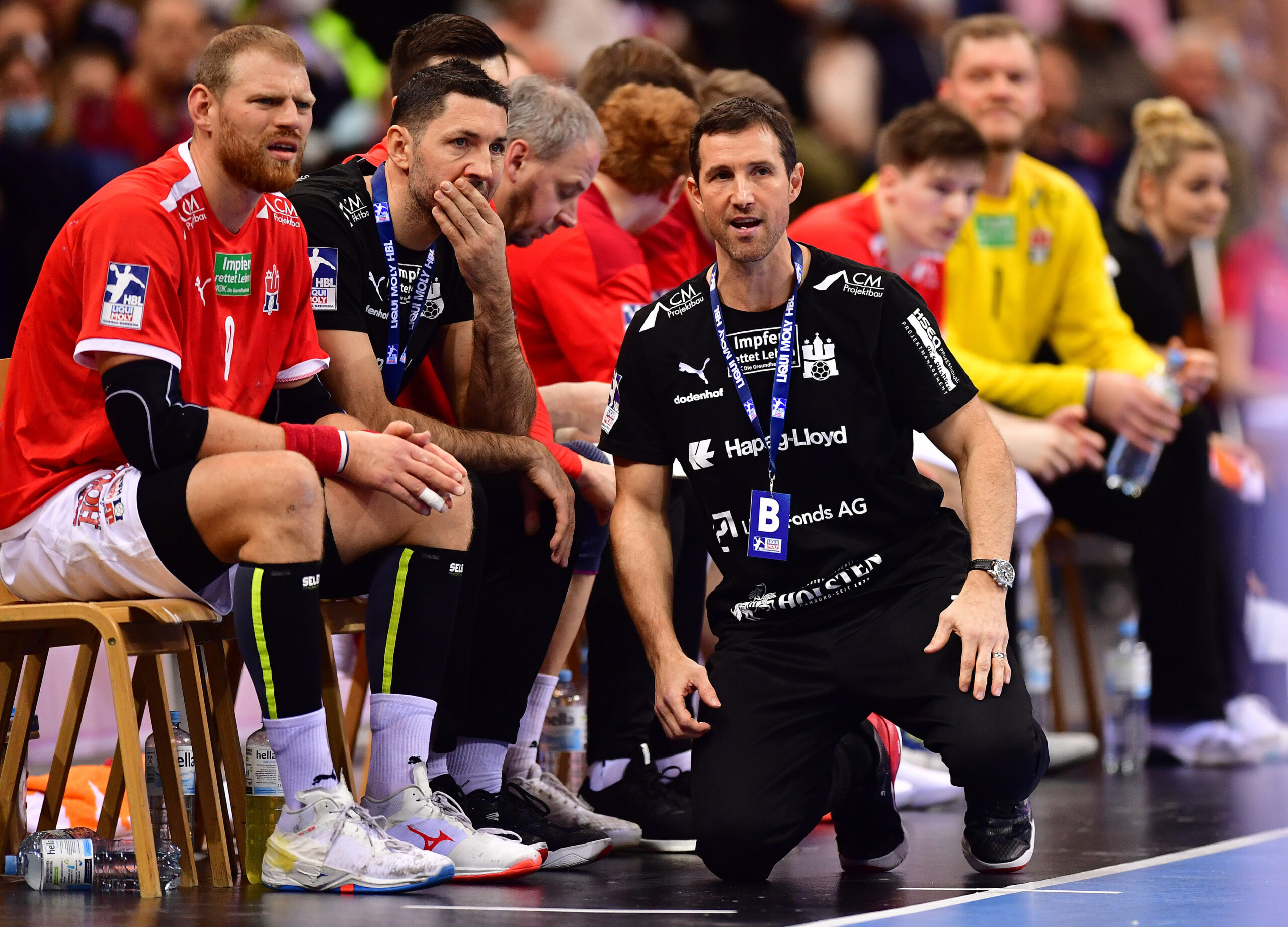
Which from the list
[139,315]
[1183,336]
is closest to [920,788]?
[139,315]

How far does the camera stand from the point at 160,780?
317 cm

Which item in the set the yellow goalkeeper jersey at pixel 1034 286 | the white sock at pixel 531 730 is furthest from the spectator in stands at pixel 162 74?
the white sock at pixel 531 730

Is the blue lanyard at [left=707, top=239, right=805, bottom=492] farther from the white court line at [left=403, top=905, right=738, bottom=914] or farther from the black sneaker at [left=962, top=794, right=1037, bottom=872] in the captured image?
the white court line at [left=403, top=905, right=738, bottom=914]

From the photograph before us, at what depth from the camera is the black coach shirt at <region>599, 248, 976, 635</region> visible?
3043 mm

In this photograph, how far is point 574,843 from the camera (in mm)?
3172

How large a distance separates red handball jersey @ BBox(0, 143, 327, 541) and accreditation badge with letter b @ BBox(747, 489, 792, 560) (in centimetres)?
93

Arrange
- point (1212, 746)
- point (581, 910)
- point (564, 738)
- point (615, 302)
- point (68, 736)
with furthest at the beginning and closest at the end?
1. point (1212, 746)
2. point (615, 302)
3. point (564, 738)
4. point (68, 736)
5. point (581, 910)

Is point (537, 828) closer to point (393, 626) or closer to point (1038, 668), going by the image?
point (393, 626)

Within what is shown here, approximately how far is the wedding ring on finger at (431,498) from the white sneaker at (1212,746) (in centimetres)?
297

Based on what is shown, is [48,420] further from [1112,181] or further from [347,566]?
[1112,181]

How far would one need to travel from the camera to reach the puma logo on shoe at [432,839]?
293cm

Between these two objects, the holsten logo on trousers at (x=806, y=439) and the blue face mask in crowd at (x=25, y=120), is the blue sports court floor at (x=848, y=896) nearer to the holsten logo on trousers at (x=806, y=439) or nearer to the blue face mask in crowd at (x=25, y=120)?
the holsten logo on trousers at (x=806, y=439)

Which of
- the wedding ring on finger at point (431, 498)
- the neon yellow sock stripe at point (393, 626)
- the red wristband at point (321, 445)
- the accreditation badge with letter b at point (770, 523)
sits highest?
the red wristband at point (321, 445)

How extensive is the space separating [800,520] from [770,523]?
0.21ft
